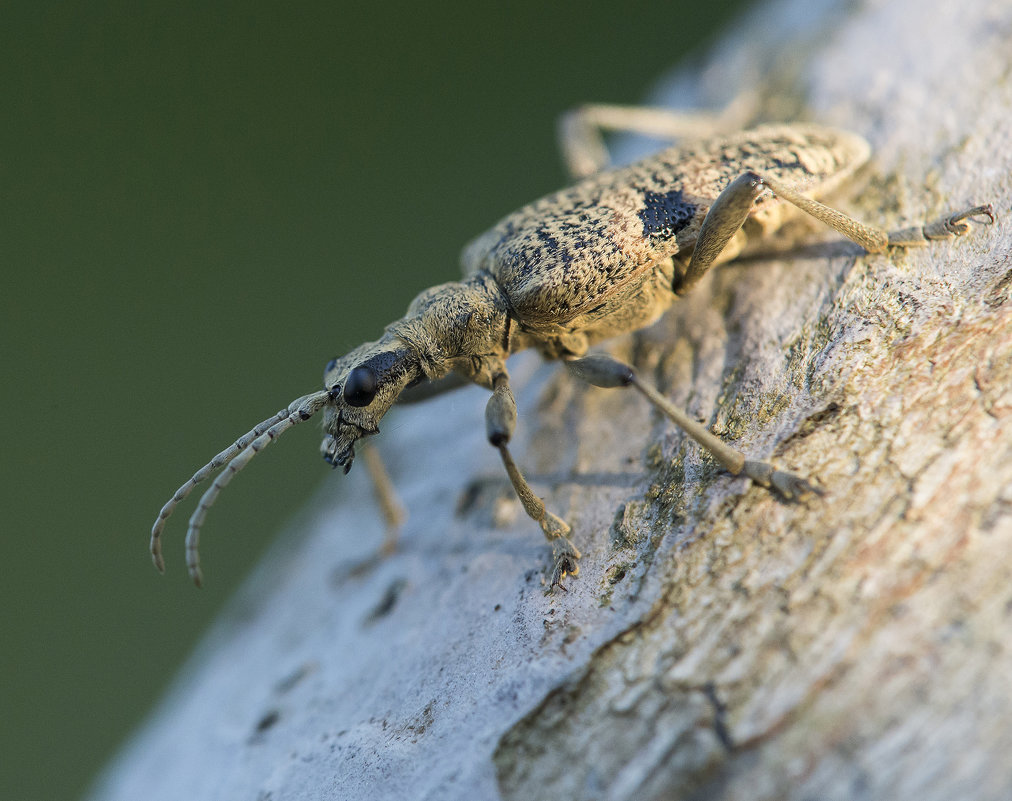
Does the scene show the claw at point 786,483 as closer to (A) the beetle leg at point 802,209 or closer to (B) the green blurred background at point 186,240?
(A) the beetle leg at point 802,209

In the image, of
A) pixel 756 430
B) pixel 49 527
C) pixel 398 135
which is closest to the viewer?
pixel 756 430

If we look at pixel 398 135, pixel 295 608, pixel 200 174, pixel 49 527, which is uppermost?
pixel 200 174

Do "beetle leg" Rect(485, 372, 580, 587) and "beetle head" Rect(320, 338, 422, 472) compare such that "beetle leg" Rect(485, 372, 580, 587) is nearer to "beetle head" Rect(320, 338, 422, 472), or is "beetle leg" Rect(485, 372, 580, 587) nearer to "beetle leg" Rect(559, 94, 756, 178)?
"beetle head" Rect(320, 338, 422, 472)

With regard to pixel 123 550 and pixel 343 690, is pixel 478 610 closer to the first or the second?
pixel 343 690

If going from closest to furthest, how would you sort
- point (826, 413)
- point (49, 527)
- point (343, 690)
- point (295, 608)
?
point (826, 413) < point (343, 690) < point (295, 608) < point (49, 527)

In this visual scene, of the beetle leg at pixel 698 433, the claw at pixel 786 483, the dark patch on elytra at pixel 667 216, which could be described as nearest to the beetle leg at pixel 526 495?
the beetle leg at pixel 698 433

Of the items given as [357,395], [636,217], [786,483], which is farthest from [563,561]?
[636,217]

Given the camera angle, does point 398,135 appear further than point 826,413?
Yes

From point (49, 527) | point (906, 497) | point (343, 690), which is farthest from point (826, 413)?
point (49, 527)

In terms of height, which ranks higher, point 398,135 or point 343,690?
point 398,135
